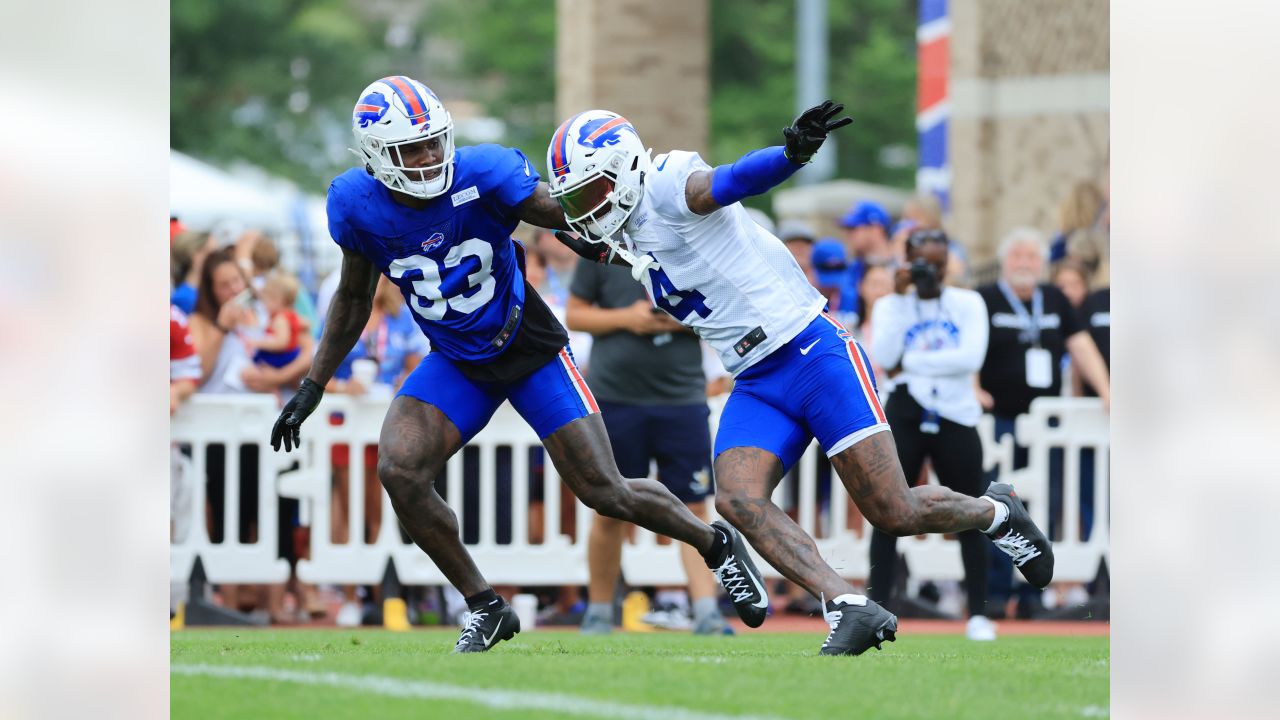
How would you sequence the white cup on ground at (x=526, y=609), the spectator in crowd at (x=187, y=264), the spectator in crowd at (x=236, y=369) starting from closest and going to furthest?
the white cup on ground at (x=526, y=609) < the spectator in crowd at (x=236, y=369) < the spectator in crowd at (x=187, y=264)

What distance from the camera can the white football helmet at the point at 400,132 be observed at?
662 cm

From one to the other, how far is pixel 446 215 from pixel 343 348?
827 millimetres

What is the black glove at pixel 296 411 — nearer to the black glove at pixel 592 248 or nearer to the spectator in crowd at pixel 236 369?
the black glove at pixel 592 248

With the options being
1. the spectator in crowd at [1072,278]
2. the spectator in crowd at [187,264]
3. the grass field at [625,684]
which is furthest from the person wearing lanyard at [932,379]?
the spectator in crowd at [187,264]

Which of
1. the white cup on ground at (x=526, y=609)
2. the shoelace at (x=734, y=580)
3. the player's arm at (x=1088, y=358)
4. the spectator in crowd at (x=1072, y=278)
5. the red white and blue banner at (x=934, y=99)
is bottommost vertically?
the white cup on ground at (x=526, y=609)

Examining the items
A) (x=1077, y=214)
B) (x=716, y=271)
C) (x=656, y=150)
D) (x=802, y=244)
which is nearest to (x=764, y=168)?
(x=716, y=271)

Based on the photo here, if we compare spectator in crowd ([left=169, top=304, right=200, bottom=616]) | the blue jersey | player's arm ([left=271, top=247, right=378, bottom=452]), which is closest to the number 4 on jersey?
the blue jersey

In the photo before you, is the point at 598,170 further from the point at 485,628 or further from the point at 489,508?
the point at 489,508

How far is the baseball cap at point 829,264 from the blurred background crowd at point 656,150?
16 mm

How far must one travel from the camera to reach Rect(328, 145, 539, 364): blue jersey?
6.80 metres

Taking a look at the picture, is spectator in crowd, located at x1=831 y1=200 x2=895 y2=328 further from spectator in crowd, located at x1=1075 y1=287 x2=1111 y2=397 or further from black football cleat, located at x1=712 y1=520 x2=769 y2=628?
black football cleat, located at x1=712 y1=520 x2=769 y2=628
